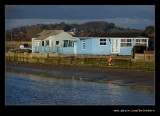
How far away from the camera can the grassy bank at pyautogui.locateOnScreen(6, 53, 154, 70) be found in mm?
32503

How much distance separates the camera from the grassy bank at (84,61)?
32.5 m

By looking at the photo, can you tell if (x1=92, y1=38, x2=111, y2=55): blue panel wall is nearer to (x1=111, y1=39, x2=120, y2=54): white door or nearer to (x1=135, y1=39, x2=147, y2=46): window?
(x1=111, y1=39, x2=120, y2=54): white door

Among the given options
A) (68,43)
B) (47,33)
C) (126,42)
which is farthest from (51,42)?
(126,42)

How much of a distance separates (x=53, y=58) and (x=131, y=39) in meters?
9.08

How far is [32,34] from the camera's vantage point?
2601 inches

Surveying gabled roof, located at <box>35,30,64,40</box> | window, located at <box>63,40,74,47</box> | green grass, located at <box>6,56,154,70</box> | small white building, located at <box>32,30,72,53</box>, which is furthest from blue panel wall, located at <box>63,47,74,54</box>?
gabled roof, located at <box>35,30,64,40</box>

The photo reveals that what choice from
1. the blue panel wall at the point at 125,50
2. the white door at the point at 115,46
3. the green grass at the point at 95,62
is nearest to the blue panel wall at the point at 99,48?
the white door at the point at 115,46

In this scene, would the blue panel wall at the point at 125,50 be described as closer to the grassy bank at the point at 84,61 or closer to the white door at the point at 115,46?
the white door at the point at 115,46

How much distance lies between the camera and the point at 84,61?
3809cm

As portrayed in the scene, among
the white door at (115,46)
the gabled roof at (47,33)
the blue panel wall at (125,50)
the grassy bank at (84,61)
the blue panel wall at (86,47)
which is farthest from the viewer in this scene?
the gabled roof at (47,33)
